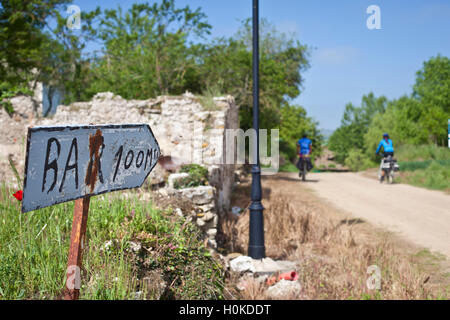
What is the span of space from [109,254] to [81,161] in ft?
4.32

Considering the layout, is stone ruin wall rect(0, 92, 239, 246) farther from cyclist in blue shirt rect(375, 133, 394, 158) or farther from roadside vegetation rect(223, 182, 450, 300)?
cyclist in blue shirt rect(375, 133, 394, 158)

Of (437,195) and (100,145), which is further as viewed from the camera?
(437,195)

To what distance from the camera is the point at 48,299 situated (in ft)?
7.89

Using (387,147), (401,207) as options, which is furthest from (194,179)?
(387,147)

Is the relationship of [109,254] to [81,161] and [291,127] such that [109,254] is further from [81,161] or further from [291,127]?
[291,127]

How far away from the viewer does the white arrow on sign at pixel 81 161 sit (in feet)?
5.70

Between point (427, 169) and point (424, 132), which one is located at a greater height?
point (424, 132)

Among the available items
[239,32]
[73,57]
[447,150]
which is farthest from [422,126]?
[73,57]

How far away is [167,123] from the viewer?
9273 millimetres

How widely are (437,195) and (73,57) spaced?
44.4 ft

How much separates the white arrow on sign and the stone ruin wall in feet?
16.3

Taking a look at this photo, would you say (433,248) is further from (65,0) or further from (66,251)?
(65,0)

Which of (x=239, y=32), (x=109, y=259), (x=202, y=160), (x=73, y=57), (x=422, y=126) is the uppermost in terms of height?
(x=239, y=32)

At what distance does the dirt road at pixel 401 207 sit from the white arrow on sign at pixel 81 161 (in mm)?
4999
